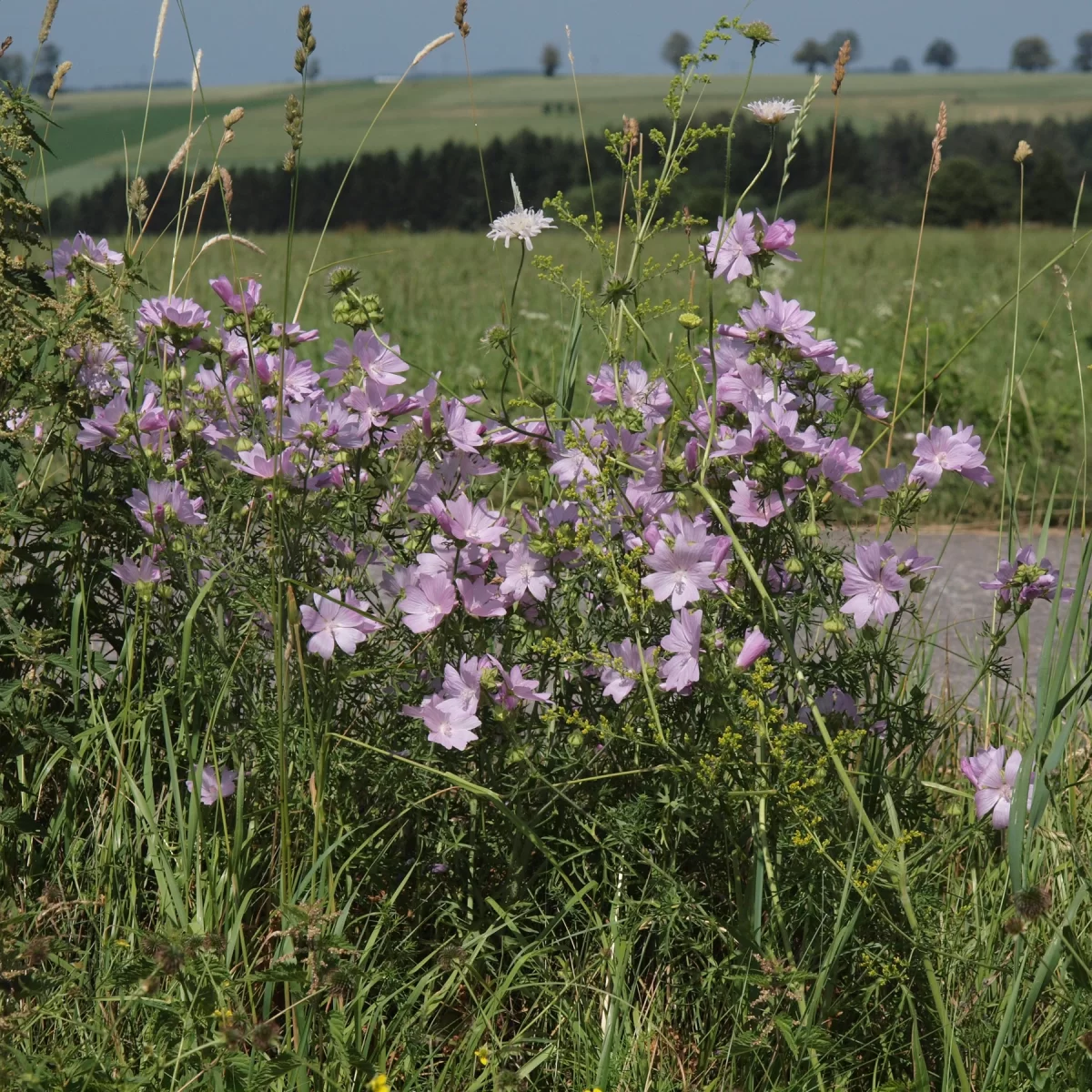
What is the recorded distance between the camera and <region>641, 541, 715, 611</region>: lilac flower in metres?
1.69

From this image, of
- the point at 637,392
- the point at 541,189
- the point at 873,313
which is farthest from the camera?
the point at 541,189

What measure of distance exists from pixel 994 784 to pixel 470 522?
0.86 metres

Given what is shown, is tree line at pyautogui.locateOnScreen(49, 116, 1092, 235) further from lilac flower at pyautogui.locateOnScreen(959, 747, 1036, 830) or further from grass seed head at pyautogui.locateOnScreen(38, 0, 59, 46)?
lilac flower at pyautogui.locateOnScreen(959, 747, 1036, 830)

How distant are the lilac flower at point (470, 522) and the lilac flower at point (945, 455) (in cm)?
61

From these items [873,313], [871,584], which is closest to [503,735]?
[871,584]

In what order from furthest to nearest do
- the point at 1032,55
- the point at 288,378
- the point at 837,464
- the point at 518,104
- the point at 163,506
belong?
the point at 1032,55 → the point at 518,104 → the point at 288,378 → the point at 163,506 → the point at 837,464

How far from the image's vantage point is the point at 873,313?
912 cm

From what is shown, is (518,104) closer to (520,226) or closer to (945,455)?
(520,226)

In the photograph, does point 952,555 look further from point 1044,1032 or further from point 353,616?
point 353,616

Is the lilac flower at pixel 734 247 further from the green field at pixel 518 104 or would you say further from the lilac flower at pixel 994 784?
the green field at pixel 518 104

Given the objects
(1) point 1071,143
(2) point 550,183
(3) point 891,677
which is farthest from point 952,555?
(1) point 1071,143

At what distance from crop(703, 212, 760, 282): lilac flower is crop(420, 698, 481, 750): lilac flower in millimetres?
743

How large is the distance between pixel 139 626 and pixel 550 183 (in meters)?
40.6

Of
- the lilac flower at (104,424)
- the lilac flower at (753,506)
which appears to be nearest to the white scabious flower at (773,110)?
the lilac flower at (753,506)
